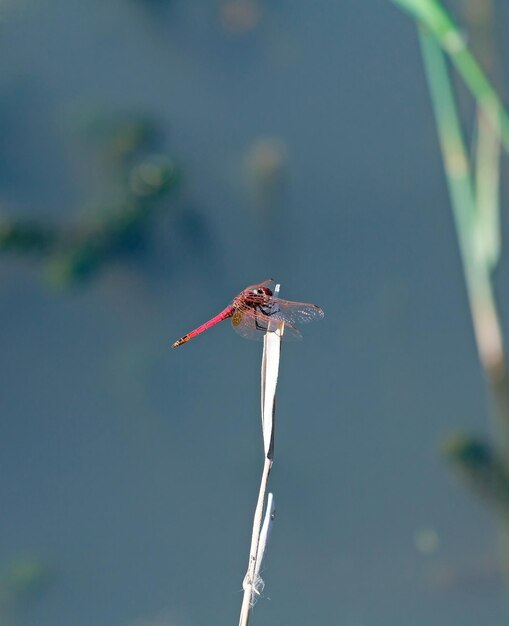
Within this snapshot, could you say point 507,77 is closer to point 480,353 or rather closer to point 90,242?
point 480,353

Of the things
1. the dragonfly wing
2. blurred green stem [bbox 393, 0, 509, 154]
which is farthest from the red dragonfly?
blurred green stem [bbox 393, 0, 509, 154]

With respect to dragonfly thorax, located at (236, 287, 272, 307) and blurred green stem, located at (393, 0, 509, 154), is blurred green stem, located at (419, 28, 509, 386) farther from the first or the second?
dragonfly thorax, located at (236, 287, 272, 307)

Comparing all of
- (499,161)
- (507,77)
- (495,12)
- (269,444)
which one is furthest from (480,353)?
(269,444)

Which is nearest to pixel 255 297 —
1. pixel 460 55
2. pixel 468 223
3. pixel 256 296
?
pixel 256 296

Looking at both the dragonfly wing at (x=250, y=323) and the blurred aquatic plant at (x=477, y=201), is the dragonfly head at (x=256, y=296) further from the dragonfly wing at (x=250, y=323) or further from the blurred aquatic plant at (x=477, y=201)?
Answer: the blurred aquatic plant at (x=477, y=201)

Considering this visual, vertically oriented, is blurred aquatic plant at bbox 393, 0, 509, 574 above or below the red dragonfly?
above

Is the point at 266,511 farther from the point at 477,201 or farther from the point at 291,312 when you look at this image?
the point at 477,201
